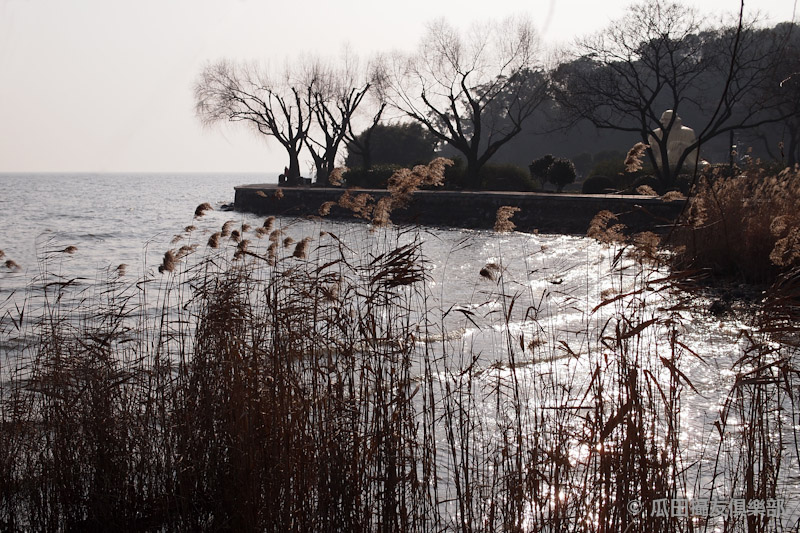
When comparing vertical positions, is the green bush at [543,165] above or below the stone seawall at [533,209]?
above

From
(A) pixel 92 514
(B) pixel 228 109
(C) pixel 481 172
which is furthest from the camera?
(B) pixel 228 109

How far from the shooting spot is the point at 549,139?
60781 mm

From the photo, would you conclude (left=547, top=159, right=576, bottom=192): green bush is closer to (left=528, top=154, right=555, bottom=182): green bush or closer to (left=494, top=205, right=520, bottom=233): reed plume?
(left=528, top=154, right=555, bottom=182): green bush

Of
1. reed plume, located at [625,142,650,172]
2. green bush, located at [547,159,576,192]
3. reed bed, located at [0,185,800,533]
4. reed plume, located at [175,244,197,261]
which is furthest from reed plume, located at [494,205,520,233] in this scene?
green bush, located at [547,159,576,192]

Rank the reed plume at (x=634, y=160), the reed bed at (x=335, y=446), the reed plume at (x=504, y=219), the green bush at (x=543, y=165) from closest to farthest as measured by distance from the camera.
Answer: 1. the reed bed at (x=335, y=446)
2. the reed plume at (x=634, y=160)
3. the reed plume at (x=504, y=219)
4. the green bush at (x=543, y=165)

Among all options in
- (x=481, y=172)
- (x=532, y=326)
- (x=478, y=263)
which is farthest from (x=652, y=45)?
(x=532, y=326)

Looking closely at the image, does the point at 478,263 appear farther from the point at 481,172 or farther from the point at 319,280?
the point at 481,172

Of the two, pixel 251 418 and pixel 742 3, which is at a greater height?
pixel 742 3

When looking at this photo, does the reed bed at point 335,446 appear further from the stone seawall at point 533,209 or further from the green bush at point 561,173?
the green bush at point 561,173

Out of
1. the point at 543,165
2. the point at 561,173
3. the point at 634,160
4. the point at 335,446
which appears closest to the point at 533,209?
the point at 561,173

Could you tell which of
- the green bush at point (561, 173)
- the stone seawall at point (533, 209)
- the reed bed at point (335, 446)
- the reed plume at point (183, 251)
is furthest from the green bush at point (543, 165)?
the reed bed at point (335, 446)

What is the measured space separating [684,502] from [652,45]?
26969 millimetres

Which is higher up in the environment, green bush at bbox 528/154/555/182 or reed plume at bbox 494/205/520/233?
green bush at bbox 528/154/555/182

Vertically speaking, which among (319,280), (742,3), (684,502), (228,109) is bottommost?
(684,502)
